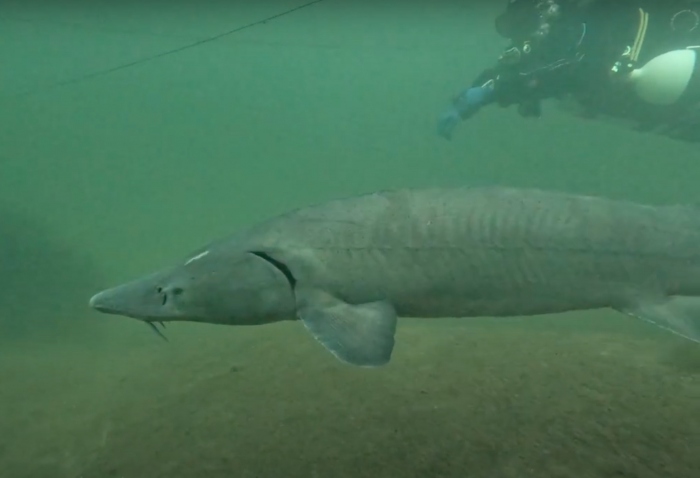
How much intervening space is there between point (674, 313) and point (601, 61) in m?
7.42

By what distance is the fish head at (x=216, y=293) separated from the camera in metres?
3.15

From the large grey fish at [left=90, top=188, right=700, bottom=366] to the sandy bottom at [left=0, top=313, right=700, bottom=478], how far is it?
26.0 inches

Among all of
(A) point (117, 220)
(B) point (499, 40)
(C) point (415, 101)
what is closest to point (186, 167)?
(C) point (415, 101)

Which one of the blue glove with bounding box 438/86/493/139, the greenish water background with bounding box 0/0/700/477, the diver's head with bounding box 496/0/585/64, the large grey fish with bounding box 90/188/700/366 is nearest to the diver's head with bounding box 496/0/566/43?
the diver's head with bounding box 496/0/585/64

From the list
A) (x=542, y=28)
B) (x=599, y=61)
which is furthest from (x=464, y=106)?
(x=599, y=61)

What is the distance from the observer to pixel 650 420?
10.1 feet

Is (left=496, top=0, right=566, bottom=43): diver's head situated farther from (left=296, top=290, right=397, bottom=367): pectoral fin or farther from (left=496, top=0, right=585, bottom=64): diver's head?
(left=296, top=290, right=397, bottom=367): pectoral fin

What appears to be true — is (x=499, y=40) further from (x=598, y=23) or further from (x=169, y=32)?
(x=598, y=23)

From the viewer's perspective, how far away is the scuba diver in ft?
29.6

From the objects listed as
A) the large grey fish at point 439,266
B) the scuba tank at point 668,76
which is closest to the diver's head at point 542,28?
the scuba tank at point 668,76

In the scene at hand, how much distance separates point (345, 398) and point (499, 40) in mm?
32587

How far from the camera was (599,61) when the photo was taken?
371 inches

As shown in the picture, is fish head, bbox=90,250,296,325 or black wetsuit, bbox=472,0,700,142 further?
black wetsuit, bbox=472,0,700,142

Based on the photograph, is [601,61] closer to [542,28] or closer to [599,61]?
[599,61]
